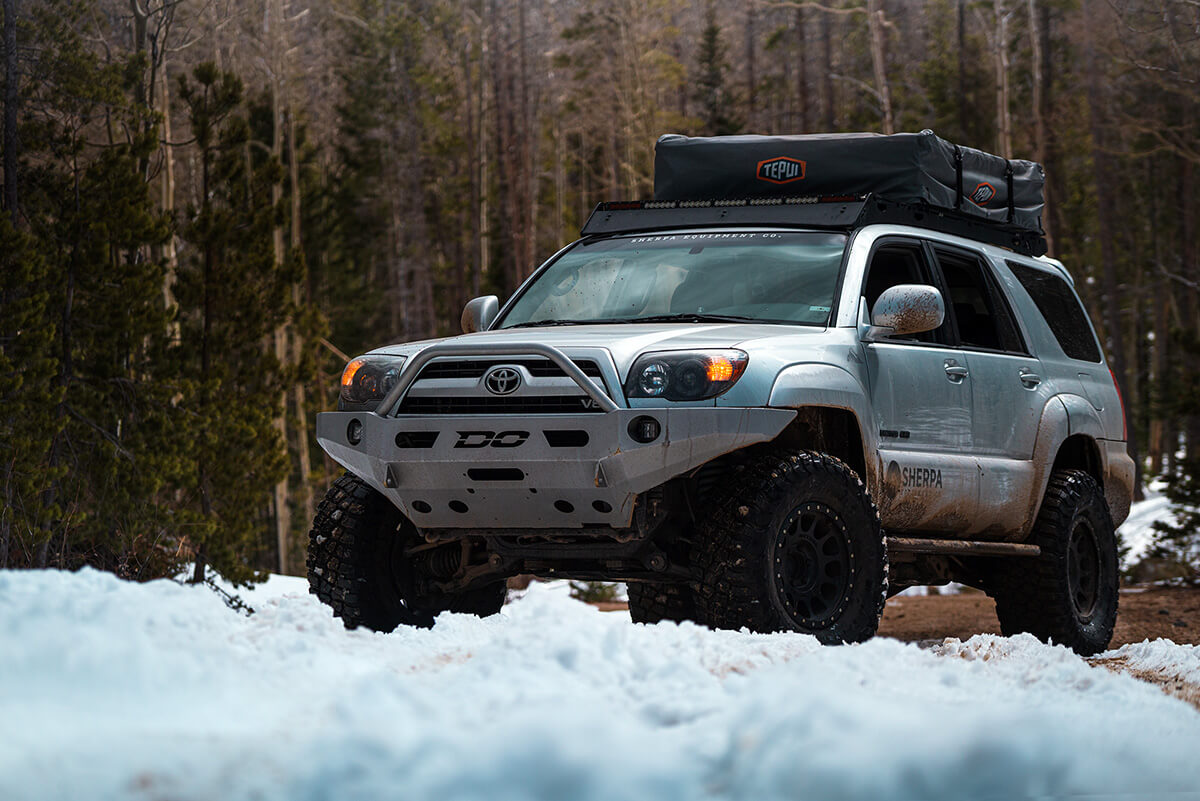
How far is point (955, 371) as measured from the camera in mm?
7246

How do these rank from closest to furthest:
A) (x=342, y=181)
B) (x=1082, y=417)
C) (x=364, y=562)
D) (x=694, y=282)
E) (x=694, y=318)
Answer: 1. (x=364, y=562)
2. (x=694, y=318)
3. (x=694, y=282)
4. (x=1082, y=417)
5. (x=342, y=181)

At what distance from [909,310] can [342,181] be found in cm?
3831

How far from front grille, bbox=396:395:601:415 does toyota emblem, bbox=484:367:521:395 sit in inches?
1.3

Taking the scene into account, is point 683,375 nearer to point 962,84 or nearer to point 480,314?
point 480,314

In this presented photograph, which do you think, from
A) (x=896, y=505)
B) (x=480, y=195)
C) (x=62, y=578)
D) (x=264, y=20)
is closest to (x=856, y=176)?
(x=896, y=505)

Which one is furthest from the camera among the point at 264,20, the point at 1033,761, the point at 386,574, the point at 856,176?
the point at 264,20

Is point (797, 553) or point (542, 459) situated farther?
point (797, 553)

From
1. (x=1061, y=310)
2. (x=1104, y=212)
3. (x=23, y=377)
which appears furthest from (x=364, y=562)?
(x=1104, y=212)

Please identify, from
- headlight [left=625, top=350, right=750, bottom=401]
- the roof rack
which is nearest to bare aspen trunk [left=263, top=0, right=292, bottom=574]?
the roof rack

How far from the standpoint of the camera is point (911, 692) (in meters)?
4.35

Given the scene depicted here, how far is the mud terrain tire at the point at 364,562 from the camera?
6.32 m

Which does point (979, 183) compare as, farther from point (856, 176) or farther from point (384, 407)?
point (384, 407)

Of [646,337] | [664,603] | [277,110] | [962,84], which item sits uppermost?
[962,84]

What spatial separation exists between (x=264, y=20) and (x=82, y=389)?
25036 mm
